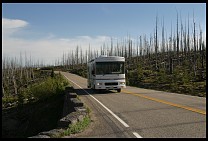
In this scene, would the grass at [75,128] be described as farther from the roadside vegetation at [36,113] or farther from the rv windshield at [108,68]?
the rv windshield at [108,68]

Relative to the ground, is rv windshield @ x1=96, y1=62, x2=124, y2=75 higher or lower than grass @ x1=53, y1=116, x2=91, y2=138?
higher

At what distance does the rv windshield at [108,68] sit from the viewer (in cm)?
2350

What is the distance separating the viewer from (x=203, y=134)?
8133mm

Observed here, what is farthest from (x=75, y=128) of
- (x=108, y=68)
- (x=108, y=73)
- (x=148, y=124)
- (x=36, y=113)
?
(x=36, y=113)

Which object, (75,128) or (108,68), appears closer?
(75,128)

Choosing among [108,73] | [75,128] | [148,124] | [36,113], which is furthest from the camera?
[36,113]

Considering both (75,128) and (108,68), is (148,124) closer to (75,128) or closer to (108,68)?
(75,128)

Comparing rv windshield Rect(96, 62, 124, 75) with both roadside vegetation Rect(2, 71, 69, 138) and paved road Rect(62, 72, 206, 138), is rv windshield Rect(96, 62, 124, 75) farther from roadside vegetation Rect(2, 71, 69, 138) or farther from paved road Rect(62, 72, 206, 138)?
paved road Rect(62, 72, 206, 138)

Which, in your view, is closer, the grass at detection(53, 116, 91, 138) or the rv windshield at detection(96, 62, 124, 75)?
the grass at detection(53, 116, 91, 138)

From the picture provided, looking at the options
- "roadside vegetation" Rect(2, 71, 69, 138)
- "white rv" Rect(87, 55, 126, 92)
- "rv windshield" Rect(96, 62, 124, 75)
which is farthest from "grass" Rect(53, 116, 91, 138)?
A: "rv windshield" Rect(96, 62, 124, 75)

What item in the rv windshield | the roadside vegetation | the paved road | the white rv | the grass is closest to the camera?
the paved road

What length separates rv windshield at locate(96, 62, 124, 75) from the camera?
23.5m

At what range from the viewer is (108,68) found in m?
23.5

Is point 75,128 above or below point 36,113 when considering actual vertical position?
above
